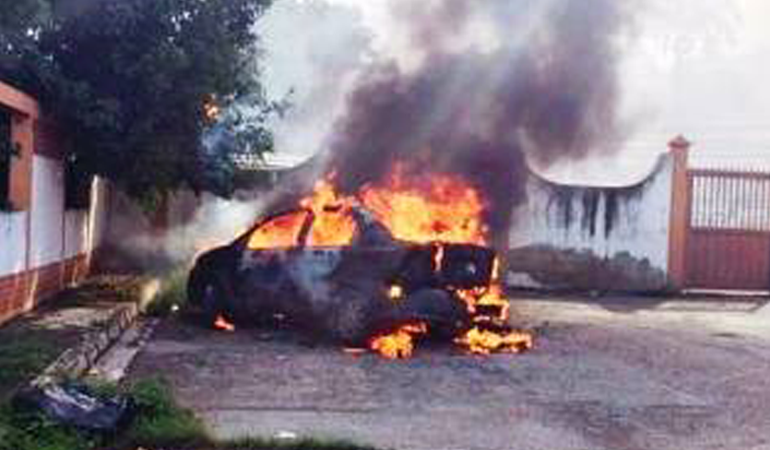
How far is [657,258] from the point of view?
70.5ft

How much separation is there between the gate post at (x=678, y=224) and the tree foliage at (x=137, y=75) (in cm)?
829

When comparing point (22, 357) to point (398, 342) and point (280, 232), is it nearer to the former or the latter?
point (398, 342)

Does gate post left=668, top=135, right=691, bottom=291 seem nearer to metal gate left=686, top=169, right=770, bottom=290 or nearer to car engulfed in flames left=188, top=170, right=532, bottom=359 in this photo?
metal gate left=686, top=169, right=770, bottom=290

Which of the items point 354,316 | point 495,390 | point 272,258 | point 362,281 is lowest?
point 495,390

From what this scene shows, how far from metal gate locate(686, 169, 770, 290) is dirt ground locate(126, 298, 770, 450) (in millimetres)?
6136

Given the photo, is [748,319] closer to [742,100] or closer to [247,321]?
[247,321]

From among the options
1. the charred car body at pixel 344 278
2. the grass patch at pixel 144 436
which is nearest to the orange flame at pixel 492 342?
the charred car body at pixel 344 278

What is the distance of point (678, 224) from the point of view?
70.3 feet

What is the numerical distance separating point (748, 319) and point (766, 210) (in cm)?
443

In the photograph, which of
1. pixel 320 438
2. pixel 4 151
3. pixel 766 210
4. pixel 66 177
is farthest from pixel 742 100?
pixel 320 438

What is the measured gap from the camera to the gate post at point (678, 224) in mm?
21406

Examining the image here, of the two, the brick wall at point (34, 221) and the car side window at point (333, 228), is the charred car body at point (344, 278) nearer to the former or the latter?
the car side window at point (333, 228)

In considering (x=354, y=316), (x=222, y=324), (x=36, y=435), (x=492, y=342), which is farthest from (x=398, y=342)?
(x=36, y=435)

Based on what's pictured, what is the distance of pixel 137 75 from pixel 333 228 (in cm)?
335
